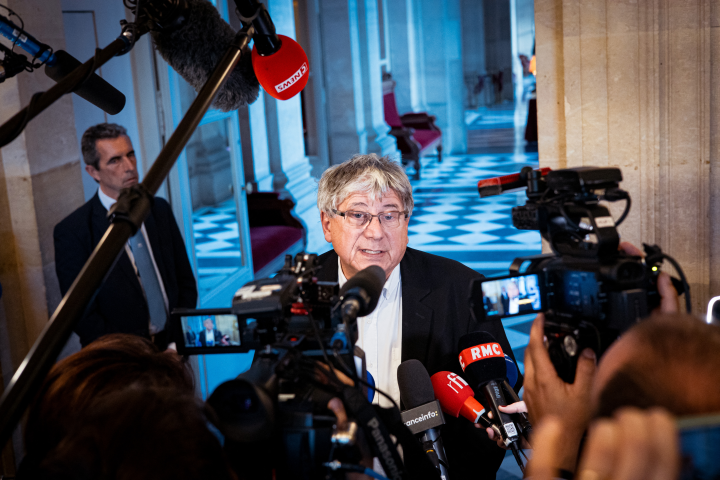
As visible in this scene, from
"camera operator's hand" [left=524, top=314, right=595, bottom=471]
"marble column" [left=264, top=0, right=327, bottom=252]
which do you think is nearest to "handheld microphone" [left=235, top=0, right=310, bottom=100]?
"camera operator's hand" [left=524, top=314, right=595, bottom=471]

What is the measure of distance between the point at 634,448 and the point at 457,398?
3.40 feet

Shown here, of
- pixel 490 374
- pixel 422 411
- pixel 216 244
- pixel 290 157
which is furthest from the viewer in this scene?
pixel 290 157

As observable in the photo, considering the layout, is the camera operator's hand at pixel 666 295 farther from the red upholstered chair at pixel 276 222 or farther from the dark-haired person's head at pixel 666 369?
the red upholstered chair at pixel 276 222

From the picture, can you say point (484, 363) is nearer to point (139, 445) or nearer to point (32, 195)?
point (139, 445)

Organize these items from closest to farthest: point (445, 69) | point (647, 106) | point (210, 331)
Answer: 1. point (210, 331)
2. point (647, 106)
3. point (445, 69)

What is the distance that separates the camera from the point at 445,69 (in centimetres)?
1329

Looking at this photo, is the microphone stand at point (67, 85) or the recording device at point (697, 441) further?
the microphone stand at point (67, 85)

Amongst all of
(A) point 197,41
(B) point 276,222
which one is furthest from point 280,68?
(B) point 276,222

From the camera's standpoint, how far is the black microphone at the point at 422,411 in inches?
59.2

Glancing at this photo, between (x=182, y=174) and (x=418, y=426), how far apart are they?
107 inches

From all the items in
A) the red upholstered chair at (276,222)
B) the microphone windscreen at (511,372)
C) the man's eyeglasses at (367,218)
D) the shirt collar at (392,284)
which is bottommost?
the red upholstered chair at (276,222)

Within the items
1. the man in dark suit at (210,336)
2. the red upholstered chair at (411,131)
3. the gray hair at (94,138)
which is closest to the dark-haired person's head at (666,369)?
the man in dark suit at (210,336)

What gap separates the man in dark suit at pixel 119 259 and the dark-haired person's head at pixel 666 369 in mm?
2205

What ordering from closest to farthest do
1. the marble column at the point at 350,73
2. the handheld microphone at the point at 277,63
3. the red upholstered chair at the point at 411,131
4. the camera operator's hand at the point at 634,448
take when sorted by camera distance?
the camera operator's hand at the point at 634,448
the handheld microphone at the point at 277,63
the marble column at the point at 350,73
the red upholstered chair at the point at 411,131
